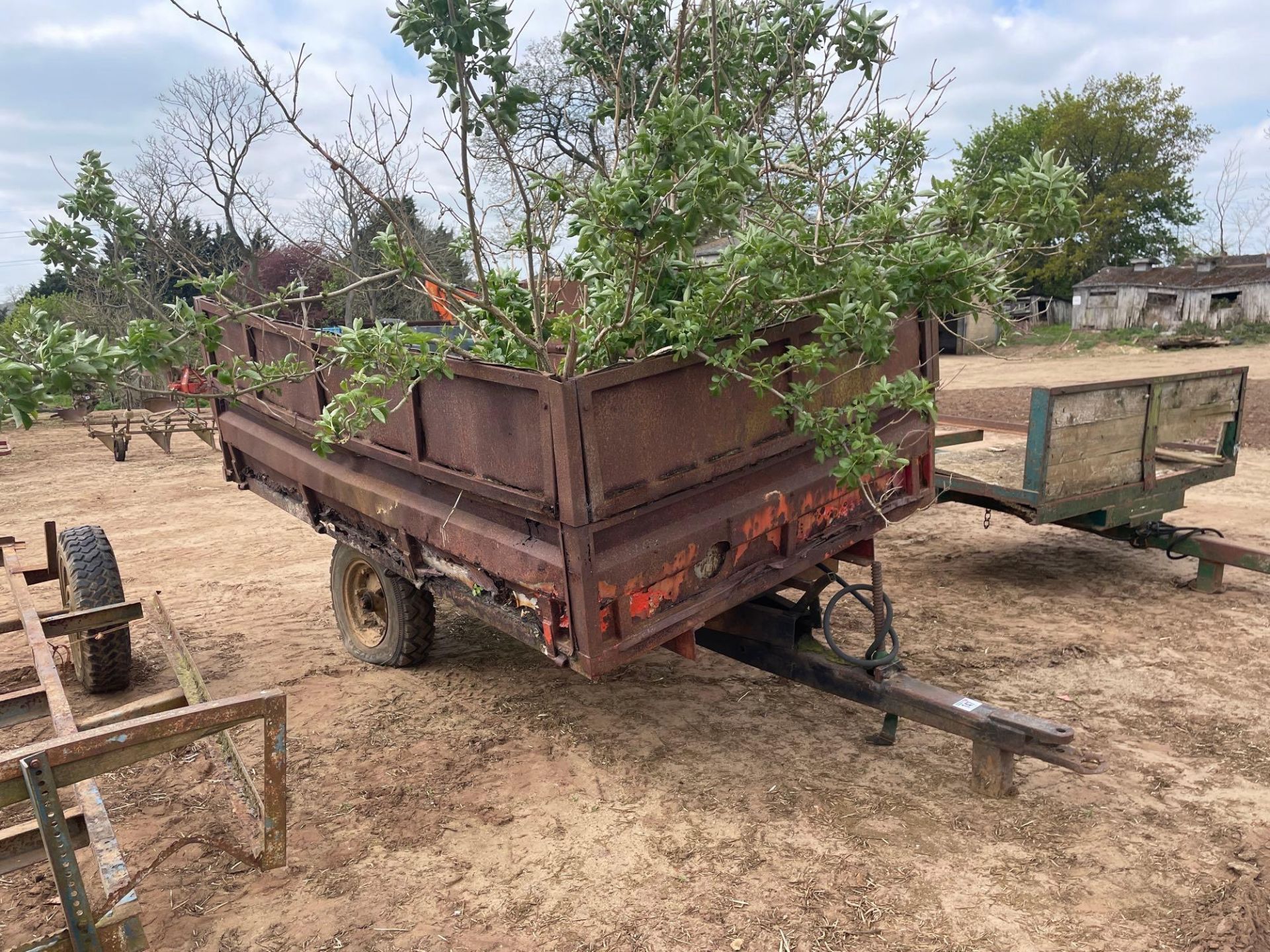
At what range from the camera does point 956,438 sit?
21.8 feet

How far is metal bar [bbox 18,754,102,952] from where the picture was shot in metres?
2.16

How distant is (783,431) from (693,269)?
811 mm

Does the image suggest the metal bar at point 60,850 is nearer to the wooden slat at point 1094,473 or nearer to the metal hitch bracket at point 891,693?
the metal hitch bracket at point 891,693

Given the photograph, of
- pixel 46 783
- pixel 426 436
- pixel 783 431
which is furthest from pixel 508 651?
pixel 46 783

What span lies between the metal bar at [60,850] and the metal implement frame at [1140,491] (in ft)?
15.4

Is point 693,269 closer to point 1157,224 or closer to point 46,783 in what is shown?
point 46,783

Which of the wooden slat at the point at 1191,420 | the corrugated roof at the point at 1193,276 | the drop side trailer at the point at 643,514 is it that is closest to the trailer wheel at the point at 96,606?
the drop side trailer at the point at 643,514

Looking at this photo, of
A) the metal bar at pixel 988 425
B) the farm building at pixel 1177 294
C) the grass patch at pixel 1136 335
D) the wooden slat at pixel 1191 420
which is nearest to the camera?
the wooden slat at pixel 1191 420

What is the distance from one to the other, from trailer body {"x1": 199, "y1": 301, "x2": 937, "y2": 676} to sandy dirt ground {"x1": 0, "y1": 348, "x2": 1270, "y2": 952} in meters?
0.73

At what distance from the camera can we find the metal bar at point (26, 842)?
242 centimetres

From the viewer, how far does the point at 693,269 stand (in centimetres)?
330

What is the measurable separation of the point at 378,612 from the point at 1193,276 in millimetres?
32722

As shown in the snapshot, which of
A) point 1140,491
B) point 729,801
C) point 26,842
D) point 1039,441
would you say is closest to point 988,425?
point 1140,491

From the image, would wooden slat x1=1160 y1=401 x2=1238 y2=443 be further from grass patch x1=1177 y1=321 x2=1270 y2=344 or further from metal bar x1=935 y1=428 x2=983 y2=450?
grass patch x1=1177 y1=321 x2=1270 y2=344
